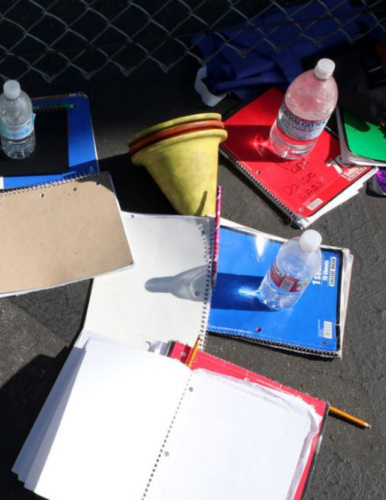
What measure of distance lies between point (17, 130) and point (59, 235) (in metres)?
0.34

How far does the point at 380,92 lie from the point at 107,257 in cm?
108

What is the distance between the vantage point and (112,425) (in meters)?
1.62

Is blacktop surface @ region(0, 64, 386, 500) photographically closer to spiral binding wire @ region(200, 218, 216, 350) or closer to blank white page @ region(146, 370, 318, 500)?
spiral binding wire @ region(200, 218, 216, 350)

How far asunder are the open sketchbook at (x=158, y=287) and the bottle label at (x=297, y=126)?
394 millimetres

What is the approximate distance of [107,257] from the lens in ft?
6.33

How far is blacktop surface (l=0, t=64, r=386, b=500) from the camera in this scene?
1.83 meters

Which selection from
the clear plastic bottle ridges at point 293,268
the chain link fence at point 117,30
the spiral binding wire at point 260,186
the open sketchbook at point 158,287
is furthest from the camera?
the chain link fence at point 117,30

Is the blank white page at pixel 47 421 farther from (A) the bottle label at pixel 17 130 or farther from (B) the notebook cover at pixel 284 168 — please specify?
(B) the notebook cover at pixel 284 168

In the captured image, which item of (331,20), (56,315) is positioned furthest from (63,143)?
(331,20)

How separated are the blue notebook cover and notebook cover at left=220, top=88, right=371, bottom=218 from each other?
445 millimetres

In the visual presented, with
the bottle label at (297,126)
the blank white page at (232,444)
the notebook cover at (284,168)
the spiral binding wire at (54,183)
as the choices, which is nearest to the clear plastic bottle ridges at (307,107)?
the bottle label at (297,126)

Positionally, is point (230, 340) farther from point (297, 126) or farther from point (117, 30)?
point (117, 30)

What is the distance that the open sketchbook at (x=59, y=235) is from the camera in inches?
74.5

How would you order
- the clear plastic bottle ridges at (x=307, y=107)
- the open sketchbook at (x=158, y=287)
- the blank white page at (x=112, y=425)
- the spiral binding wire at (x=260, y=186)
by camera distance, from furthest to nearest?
the spiral binding wire at (x=260, y=186) → the clear plastic bottle ridges at (x=307, y=107) → the open sketchbook at (x=158, y=287) → the blank white page at (x=112, y=425)
